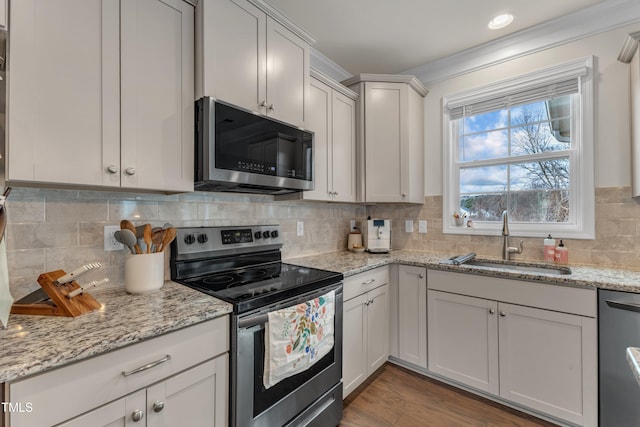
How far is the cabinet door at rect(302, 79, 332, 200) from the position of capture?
219 centimetres

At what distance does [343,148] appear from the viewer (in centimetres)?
250

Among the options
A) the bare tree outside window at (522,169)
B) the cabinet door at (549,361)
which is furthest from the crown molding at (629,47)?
the cabinet door at (549,361)

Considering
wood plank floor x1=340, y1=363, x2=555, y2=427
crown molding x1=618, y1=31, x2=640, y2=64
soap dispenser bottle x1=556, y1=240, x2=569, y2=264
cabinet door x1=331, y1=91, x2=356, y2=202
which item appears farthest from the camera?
cabinet door x1=331, y1=91, x2=356, y2=202

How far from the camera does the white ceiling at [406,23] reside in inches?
76.9

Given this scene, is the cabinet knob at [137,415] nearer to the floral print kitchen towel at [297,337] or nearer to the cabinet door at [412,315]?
the floral print kitchen towel at [297,337]

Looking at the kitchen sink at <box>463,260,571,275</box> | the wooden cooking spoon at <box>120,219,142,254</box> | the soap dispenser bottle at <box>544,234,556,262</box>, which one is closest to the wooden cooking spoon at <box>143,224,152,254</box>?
the wooden cooking spoon at <box>120,219,142,254</box>

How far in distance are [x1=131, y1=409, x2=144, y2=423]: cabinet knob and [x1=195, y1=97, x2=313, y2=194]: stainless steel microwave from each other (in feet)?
3.04

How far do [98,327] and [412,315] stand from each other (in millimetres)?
2012

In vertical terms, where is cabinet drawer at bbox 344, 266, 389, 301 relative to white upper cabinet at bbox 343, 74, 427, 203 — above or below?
below

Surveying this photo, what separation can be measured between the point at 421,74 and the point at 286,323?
2630 mm

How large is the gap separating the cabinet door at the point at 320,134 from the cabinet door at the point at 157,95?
91cm

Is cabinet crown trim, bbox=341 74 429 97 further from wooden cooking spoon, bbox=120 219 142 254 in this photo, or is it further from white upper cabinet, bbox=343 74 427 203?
wooden cooking spoon, bbox=120 219 142 254

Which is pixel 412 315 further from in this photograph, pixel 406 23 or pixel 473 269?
pixel 406 23

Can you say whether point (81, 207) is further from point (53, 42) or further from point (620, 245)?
point (620, 245)
